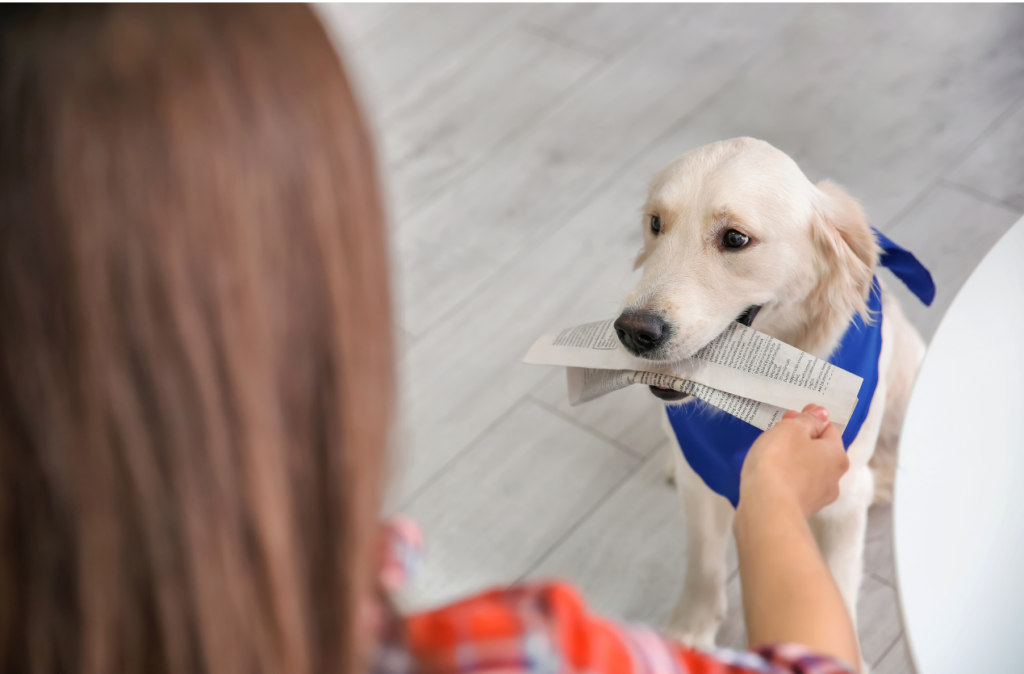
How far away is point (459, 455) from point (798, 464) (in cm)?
92

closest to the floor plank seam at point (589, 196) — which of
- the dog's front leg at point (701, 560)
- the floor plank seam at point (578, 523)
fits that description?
the floor plank seam at point (578, 523)

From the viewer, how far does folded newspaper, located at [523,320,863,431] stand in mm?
931

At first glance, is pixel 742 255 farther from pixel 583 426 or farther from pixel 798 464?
pixel 583 426

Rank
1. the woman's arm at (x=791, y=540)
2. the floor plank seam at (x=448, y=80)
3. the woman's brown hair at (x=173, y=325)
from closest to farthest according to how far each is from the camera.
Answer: the woman's brown hair at (x=173, y=325)
the woman's arm at (x=791, y=540)
the floor plank seam at (x=448, y=80)

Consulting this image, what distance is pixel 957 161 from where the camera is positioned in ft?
6.42

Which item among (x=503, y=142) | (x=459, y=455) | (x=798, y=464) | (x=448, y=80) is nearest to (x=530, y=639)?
(x=798, y=464)

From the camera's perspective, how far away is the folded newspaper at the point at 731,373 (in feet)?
3.05

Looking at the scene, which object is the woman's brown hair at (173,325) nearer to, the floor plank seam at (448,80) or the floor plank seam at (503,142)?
the floor plank seam at (503,142)

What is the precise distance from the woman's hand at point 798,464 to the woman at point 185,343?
0.48 metres

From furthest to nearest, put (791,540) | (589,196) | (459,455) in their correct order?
(589,196)
(459,455)
(791,540)

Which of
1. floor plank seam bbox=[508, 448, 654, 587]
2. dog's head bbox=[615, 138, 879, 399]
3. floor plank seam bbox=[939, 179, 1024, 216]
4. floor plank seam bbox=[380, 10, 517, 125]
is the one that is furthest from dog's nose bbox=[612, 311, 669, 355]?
floor plank seam bbox=[380, 10, 517, 125]

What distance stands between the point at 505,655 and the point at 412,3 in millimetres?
2613

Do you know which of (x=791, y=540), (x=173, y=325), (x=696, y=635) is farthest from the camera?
(x=696, y=635)

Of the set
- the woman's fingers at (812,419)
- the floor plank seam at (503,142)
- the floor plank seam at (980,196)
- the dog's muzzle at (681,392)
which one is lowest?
the floor plank seam at (980,196)
